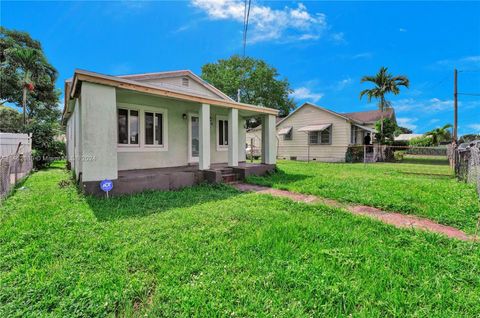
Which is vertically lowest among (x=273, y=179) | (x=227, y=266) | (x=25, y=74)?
(x=227, y=266)

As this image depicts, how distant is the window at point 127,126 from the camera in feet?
23.4

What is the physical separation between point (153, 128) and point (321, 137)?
14.1 metres

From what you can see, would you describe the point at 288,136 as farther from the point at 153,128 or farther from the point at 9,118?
the point at 9,118

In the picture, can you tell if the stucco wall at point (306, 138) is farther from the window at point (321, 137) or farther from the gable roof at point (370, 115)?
the gable roof at point (370, 115)

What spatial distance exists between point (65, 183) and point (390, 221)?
8.95 m

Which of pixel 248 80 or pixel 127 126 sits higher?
pixel 248 80

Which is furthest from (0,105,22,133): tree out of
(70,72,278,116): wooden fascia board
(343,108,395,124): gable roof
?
(343,108,395,124): gable roof

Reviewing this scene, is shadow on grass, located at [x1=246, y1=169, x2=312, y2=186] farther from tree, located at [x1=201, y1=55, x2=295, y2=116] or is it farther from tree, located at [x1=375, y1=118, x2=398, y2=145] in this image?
tree, located at [x1=201, y1=55, x2=295, y2=116]

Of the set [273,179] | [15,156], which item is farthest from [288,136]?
[15,156]

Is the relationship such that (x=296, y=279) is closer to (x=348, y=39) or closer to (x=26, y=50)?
(x=348, y=39)

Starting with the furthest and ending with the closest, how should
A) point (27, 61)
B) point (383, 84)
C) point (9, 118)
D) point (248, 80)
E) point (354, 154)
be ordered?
point (248, 80), point (9, 118), point (383, 84), point (354, 154), point (27, 61)

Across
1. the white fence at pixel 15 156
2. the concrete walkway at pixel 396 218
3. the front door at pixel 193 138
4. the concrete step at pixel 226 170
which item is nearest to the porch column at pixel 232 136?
the concrete step at pixel 226 170

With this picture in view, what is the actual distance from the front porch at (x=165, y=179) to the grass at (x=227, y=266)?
4.83 feet

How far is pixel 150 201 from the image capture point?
17.3 feet
